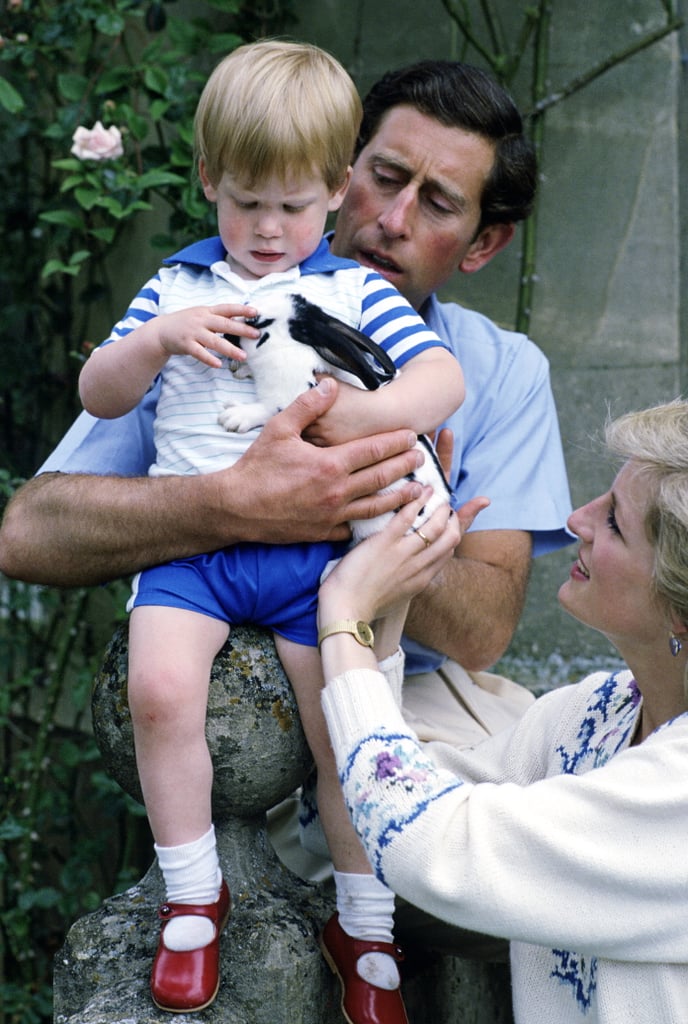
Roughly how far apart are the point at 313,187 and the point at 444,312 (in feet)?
3.09

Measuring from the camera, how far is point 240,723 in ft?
6.13

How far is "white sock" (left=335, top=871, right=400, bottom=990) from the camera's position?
1.87 metres

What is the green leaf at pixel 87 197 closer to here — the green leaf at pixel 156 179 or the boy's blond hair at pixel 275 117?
the green leaf at pixel 156 179

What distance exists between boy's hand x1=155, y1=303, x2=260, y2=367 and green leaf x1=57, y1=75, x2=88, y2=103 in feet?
6.58

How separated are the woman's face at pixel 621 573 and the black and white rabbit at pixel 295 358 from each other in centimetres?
40

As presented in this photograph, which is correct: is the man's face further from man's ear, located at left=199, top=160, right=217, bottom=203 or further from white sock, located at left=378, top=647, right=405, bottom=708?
white sock, located at left=378, top=647, right=405, bottom=708

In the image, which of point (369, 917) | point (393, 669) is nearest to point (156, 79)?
point (393, 669)

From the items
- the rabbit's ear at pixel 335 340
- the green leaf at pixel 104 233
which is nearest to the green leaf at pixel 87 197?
the green leaf at pixel 104 233

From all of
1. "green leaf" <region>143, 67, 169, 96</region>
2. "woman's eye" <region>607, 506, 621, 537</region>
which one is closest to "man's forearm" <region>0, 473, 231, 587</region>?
"woman's eye" <region>607, 506, 621, 537</region>

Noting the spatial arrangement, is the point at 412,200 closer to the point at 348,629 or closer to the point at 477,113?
the point at 477,113

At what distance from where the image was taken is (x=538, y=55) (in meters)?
3.56

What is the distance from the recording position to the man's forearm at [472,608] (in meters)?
2.39

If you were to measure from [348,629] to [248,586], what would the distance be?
0.55 feet

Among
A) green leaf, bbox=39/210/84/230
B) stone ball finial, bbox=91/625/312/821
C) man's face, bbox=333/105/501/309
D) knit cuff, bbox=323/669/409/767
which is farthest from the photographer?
green leaf, bbox=39/210/84/230
